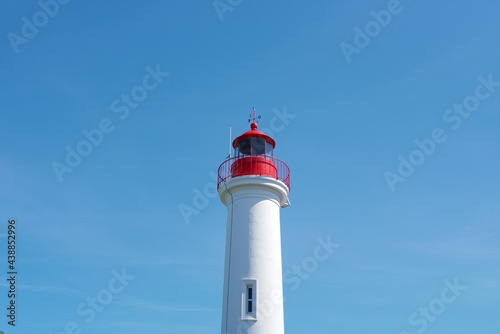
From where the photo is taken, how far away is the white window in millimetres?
19453

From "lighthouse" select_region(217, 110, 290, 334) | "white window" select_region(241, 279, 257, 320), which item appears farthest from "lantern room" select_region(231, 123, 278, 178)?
"white window" select_region(241, 279, 257, 320)

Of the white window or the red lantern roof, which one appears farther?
the red lantern roof

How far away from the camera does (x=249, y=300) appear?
1967 centimetres

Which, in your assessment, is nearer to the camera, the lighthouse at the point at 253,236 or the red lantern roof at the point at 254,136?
the lighthouse at the point at 253,236

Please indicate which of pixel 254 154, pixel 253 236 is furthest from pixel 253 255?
pixel 254 154

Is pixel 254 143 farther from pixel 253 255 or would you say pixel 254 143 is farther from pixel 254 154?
pixel 253 255

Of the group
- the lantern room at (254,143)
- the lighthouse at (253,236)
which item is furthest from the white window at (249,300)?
the lantern room at (254,143)

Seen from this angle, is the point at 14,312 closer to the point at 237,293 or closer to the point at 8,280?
the point at 8,280

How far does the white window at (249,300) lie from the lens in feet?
63.8

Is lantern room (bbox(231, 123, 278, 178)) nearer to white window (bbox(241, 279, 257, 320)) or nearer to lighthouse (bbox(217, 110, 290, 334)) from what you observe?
lighthouse (bbox(217, 110, 290, 334))

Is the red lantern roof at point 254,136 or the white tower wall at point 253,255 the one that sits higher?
the red lantern roof at point 254,136

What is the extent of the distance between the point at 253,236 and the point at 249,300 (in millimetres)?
2323

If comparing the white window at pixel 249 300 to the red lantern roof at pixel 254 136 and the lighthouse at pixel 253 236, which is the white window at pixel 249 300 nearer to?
the lighthouse at pixel 253 236

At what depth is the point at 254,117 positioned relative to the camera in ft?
76.2
